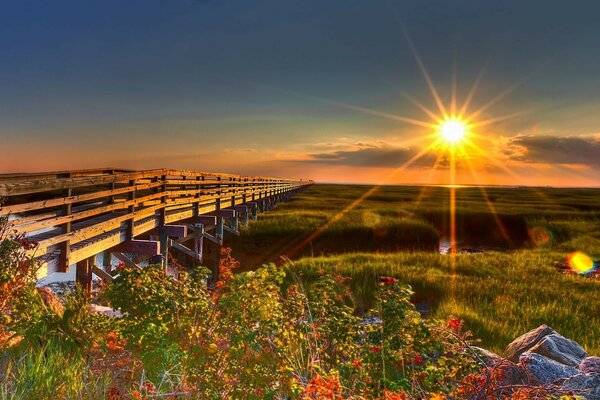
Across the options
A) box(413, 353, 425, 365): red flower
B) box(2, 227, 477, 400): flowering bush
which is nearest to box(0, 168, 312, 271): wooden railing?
box(2, 227, 477, 400): flowering bush

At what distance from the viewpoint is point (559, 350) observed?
6.09 m

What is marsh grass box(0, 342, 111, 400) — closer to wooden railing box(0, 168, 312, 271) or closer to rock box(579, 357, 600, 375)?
wooden railing box(0, 168, 312, 271)

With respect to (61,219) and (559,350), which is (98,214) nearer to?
(61,219)

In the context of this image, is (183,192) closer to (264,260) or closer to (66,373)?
(264,260)

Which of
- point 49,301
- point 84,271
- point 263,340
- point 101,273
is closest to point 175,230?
point 101,273

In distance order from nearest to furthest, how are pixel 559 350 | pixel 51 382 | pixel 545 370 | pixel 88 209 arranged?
pixel 51 382 < pixel 545 370 < pixel 559 350 < pixel 88 209

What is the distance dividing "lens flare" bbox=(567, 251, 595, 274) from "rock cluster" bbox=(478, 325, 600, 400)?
39.6 ft

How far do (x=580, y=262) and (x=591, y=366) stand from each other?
607 inches

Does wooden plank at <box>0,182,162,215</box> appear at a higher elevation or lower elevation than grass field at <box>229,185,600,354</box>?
higher

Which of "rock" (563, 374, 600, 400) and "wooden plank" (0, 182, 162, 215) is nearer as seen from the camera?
"rock" (563, 374, 600, 400)

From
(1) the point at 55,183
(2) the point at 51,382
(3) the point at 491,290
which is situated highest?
(1) the point at 55,183

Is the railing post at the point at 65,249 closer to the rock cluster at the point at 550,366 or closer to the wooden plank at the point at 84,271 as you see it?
the wooden plank at the point at 84,271

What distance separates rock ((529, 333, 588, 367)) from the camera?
5.88m

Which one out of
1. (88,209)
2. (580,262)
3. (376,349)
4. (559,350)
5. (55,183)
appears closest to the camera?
(376,349)
